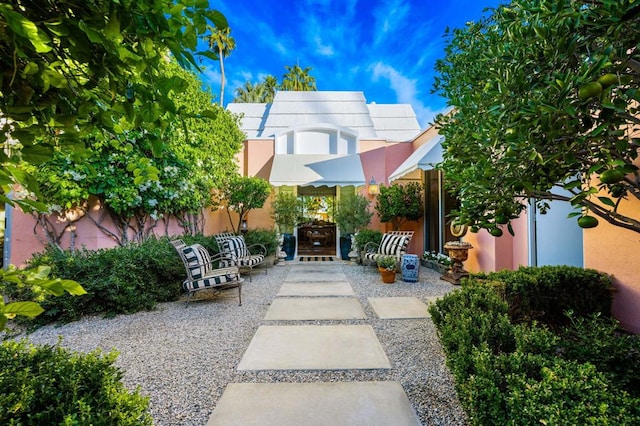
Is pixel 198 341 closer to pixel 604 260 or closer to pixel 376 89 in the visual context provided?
pixel 604 260

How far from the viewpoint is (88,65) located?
1214mm

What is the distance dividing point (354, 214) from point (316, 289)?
544cm

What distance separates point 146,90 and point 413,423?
3293mm

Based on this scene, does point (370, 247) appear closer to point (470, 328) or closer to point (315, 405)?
point (470, 328)

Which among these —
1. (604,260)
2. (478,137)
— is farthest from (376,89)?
(478,137)

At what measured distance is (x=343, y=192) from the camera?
15.0 m

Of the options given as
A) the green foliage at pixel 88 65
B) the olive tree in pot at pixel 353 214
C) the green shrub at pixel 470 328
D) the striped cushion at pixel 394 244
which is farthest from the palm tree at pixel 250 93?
the green foliage at pixel 88 65

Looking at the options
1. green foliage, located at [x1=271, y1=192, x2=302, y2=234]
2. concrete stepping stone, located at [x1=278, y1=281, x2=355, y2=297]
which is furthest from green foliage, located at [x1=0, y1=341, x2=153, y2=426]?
green foliage, located at [x1=271, y1=192, x2=302, y2=234]

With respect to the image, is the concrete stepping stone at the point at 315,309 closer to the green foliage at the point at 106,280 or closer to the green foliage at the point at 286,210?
the green foliage at the point at 106,280

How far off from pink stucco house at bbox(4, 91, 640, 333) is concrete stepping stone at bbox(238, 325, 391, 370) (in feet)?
12.9

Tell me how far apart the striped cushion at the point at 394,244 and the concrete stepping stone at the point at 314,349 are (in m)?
4.89

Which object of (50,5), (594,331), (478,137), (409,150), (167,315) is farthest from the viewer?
(409,150)

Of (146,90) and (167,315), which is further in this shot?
(167,315)

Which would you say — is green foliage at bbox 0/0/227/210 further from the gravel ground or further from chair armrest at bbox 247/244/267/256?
chair armrest at bbox 247/244/267/256
